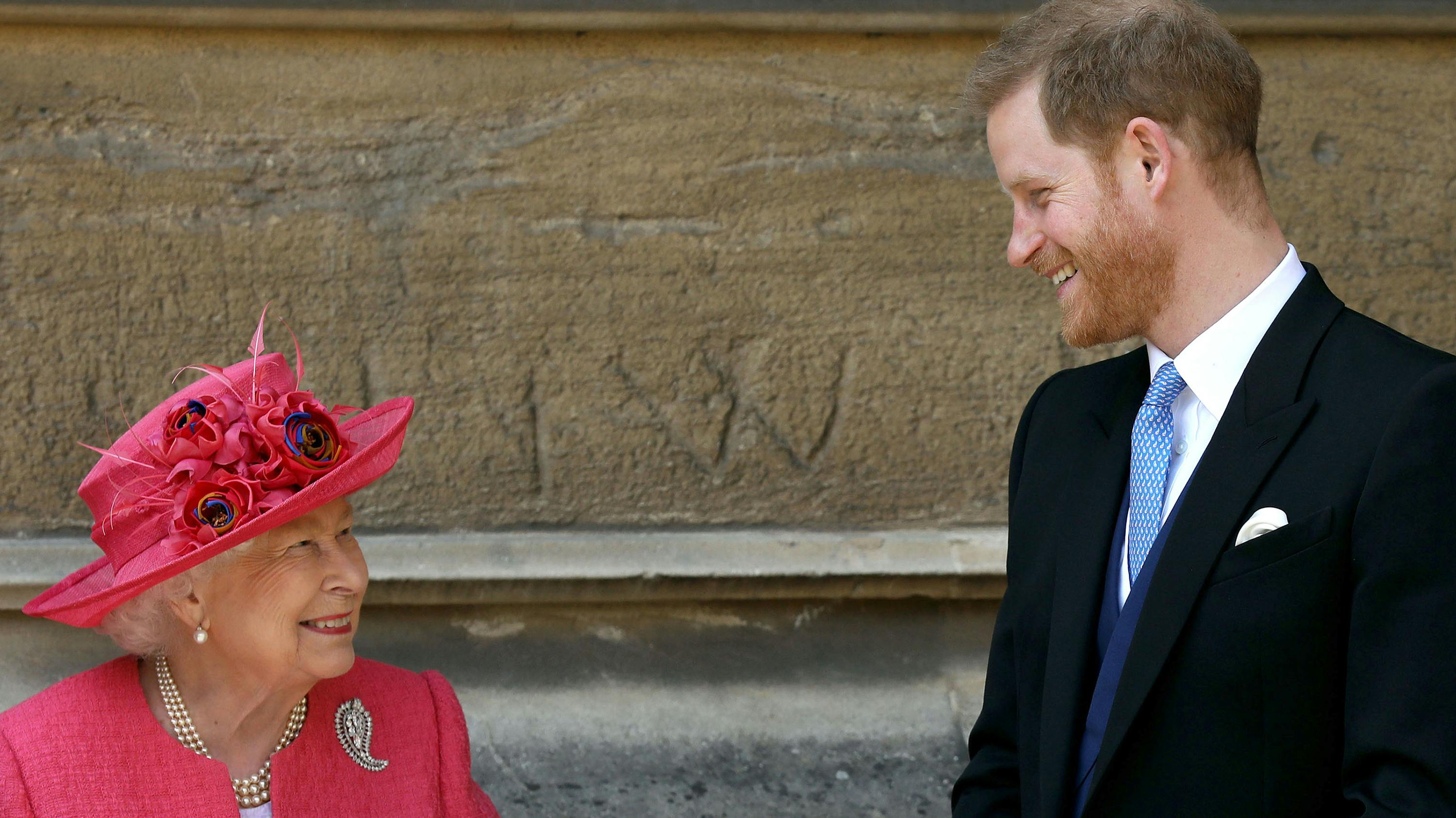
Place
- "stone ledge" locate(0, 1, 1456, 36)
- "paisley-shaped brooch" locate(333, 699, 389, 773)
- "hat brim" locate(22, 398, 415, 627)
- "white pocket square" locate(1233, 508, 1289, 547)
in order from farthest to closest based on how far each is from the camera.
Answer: "stone ledge" locate(0, 1, 1456, 36) → "paisley-shaped brooch" locate(333, 699, 389, 773) → "hat brim" locate(22, 398, 415, 627) → "white pocket square" locate(1233, 508, 1289, 547)

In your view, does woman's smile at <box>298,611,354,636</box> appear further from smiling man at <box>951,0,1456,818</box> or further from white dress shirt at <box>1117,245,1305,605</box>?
white dress shirt at <box>1117,245,1305,605</box>

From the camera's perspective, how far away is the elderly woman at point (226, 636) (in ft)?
6.02

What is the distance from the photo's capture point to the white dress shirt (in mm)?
1633

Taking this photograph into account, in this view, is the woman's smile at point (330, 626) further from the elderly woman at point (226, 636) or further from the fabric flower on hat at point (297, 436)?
A: the fabric flower on hat at point (297, 436)

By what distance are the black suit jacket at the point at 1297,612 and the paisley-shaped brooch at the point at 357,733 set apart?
105 cm

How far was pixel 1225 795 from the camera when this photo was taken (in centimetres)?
151

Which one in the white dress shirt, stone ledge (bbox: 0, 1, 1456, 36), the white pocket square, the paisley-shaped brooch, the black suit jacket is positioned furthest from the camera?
stone ledge (bbox: 0, 1, 1456, 36)

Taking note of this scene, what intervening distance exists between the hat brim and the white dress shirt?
1.11 m

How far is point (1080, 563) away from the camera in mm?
1700

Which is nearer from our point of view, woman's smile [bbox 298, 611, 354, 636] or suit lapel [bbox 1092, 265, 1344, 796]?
suit lapel [bbox 1092, 265, 1344, 796]

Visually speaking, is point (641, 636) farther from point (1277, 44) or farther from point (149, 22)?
point (1277, 44)

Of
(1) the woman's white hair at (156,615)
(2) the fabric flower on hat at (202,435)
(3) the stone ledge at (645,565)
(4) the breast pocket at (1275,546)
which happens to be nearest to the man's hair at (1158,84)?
(4) the breast pocket at (1275,546)

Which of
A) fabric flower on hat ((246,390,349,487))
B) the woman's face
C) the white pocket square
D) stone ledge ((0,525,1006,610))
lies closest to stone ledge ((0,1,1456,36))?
stone ledge ((0,525,1006,610))

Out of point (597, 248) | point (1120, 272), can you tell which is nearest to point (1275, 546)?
point (1120, 272)
